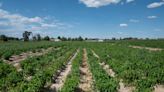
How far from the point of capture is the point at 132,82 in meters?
11.2

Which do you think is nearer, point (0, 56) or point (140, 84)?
point (140, 84)

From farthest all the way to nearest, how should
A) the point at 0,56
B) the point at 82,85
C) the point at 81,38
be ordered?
the point at 81,38 → the point at 0,56 → the point at 82,85

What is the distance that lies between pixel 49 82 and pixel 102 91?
3.30 m

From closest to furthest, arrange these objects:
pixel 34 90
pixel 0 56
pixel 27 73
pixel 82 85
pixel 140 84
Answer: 1. pixel 34 90
2. pixel 140 84
3. pixel 82 85
4. pixel 27 73
5. pixel 0 56

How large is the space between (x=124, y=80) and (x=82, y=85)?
2.17 meters

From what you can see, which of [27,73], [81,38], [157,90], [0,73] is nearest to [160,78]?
[157,90]

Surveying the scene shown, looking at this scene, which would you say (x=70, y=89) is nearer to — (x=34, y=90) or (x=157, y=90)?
(x=34, y=90)

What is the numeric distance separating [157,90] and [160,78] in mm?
1350

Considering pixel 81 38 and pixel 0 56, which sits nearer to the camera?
pixel 0 56

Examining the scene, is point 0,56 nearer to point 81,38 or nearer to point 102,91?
point 102,91

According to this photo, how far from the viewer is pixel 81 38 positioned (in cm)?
15100

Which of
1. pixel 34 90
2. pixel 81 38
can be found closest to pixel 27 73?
pixel 34 90

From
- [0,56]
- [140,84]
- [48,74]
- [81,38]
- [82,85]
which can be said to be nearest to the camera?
[140,84]

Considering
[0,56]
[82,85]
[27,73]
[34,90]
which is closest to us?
[34,90]
